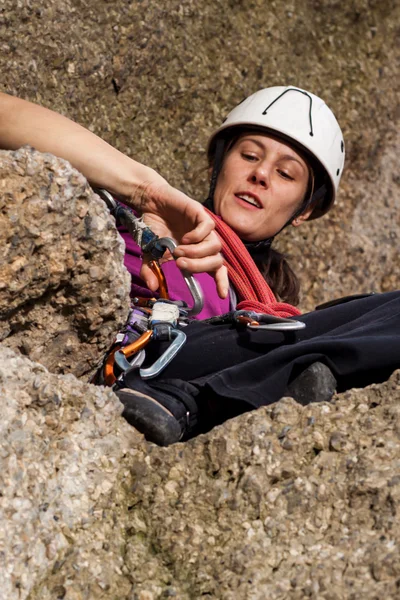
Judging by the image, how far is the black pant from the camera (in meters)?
2.25

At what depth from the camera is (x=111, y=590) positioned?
1.74 meters

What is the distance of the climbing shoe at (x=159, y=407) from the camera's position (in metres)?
2.10

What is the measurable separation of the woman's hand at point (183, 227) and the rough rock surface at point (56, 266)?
181 millimetres

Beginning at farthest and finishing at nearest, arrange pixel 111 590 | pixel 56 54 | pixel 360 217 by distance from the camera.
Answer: pixel 360 217 < pixel 56 54 < pixel 111 590

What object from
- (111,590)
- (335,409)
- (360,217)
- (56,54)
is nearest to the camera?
(111,590)

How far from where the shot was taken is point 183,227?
7.80ft

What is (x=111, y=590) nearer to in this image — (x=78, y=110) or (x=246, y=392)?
(x=246, y=392)

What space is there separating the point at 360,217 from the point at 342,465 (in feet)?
11.4

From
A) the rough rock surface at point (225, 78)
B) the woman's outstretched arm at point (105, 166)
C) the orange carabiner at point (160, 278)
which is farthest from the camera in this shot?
the rough rock surface at point (225, 78)

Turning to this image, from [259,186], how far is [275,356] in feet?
4.33

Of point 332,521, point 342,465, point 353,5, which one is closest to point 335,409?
point 342,465

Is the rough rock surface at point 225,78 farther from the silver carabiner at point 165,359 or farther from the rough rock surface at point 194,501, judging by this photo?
the rough rock surface at point 194,501

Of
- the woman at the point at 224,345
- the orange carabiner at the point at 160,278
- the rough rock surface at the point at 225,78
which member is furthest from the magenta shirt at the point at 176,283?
the rough rock surface at the point at 225,78

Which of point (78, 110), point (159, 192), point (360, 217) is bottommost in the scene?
point (360, 217)
